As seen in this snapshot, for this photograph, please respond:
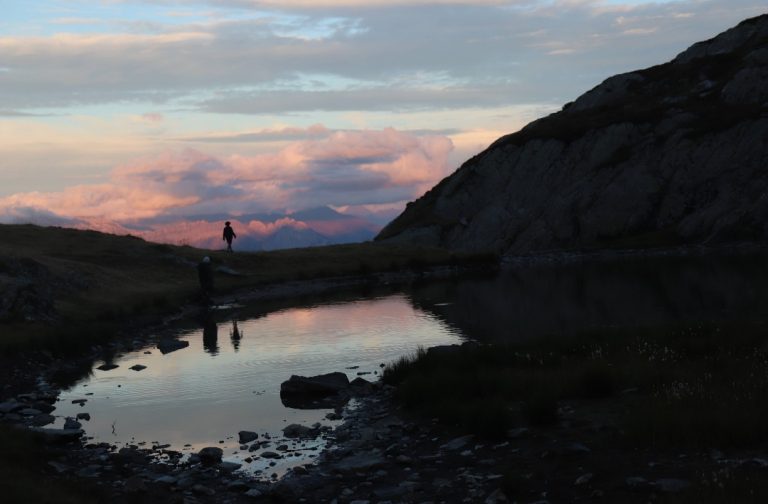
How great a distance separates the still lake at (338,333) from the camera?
26.2 meters

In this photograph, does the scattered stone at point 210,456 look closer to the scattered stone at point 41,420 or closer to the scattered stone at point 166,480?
the scattered stone at point 166,480

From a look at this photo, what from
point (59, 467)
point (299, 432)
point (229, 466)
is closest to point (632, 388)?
point (299, 432)

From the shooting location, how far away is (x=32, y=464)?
20.2 meters

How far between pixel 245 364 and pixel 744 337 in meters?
20.8

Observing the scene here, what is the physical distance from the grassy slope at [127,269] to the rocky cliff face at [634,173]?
31.0 metres

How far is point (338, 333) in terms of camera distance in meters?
46.4

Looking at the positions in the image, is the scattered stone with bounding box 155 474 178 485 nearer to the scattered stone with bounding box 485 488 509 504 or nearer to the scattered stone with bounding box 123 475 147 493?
the scattered stone with bounding box 123 475 147 493

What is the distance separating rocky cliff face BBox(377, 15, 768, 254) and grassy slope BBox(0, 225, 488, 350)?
31028mm

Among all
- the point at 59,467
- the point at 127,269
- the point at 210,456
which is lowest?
the point at 210,456

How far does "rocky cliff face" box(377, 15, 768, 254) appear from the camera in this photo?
113312 mm

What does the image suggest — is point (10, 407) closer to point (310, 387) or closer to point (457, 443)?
point (310, 387)

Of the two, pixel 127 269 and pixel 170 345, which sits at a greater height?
pixel 127 269

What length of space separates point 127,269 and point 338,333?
34.8 metres

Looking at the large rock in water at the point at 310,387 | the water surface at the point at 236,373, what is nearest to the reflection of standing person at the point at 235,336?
the water surface at the point at 236,373
